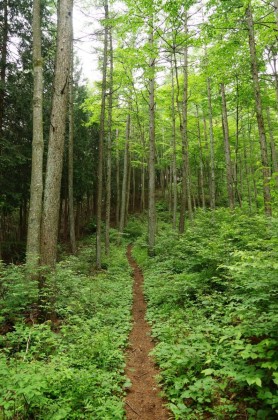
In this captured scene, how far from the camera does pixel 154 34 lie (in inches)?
561

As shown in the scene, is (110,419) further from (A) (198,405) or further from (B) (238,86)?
(B) (238,86)

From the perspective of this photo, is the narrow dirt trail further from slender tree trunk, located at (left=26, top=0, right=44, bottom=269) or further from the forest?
slender tree trunk, located at (left=26, top=0, right=44, bottom=269)

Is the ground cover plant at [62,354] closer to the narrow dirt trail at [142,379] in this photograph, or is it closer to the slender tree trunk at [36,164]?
the narrow dirt trail at [142,379]

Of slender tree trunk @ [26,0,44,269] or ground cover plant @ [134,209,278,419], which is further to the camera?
slender tree trunk @ [26,0,44,269]

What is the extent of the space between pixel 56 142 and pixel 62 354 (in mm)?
4686

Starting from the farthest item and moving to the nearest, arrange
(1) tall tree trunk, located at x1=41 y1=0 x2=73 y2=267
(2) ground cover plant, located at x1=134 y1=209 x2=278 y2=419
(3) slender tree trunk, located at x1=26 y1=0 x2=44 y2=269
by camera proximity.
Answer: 1. (3) slender tree trunk, located at x1=26 y1=0 x2=44 y2=269
2. (1) tall tree trunk, located at x1=41 y1=0 x2=73 y2=267
3. (2) ground cover plant, located at x1=134 y1=209 x2=278 y2=419

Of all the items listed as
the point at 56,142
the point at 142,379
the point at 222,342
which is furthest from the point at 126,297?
the point at 56,142

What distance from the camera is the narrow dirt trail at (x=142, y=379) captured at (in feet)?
12.3

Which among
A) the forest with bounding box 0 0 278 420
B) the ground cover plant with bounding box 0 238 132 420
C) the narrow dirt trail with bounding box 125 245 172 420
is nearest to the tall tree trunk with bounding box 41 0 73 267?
the forest with bounding box 0 0 278 420

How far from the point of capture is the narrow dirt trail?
376cm

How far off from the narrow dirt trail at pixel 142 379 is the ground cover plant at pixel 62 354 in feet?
0.61

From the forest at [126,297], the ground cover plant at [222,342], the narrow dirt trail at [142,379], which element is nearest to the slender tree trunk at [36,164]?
the forest at [126,297]

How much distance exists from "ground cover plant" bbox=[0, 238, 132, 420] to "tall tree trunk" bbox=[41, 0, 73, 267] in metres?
0.89


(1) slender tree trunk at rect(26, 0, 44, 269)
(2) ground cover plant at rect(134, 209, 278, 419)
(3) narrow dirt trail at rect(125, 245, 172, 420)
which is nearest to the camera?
(2) ground cover plant at rect(134, 209, 278, 419)
